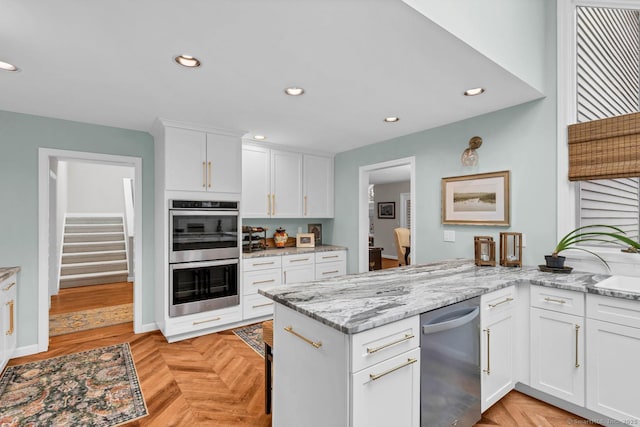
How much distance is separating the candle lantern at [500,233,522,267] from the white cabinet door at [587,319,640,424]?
738 mm

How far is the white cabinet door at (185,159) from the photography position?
312cm

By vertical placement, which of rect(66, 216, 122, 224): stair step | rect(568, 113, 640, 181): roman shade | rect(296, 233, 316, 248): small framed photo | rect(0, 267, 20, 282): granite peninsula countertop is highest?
rect(568, 113, 640, 181): roman shade

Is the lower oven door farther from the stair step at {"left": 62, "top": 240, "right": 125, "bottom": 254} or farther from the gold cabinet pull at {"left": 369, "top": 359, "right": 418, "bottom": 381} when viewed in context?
the stair step at {"left": 62, "top": 240, "right": 125, "bottom": 254}

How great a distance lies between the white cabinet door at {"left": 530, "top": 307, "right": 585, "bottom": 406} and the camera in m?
1.94

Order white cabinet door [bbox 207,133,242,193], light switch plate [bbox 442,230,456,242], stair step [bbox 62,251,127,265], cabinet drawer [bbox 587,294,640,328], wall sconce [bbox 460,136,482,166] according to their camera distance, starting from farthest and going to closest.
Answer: stair step [bbox 62,251,127,265] → white cabinet door [bbox 207,133,242,193] → light switch plate [bbox 442,230,456,242] → wall sconce [bbox 460,136,482,166] → cabinet drawer [bbox 587,294,640,328]

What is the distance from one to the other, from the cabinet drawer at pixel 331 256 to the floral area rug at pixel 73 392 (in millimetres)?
2373

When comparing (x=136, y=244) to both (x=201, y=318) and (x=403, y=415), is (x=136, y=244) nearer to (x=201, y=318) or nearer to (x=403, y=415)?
(x=201, y=318)

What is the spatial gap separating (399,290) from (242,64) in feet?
5.63

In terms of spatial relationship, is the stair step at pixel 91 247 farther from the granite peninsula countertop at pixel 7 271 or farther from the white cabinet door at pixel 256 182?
the white cabinet door at pixel 256 182

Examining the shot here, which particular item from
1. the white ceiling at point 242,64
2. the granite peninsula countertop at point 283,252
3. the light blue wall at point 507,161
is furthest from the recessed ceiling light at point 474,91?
the granite peninsula countertop at point 283,252

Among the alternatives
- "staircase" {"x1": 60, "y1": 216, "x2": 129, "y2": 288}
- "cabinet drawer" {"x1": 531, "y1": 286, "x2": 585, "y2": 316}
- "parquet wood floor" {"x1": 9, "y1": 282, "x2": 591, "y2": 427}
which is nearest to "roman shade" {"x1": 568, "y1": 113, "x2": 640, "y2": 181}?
"cabinet drawer" {"x1": 531, "y1": 286, "x2": 585, "y2": 316}

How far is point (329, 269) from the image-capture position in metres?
4.35

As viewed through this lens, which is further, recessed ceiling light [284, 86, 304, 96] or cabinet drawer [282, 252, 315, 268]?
cabinet drawer [282, 252, 315, 268]

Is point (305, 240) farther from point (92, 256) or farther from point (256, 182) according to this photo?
point (92, 256)
